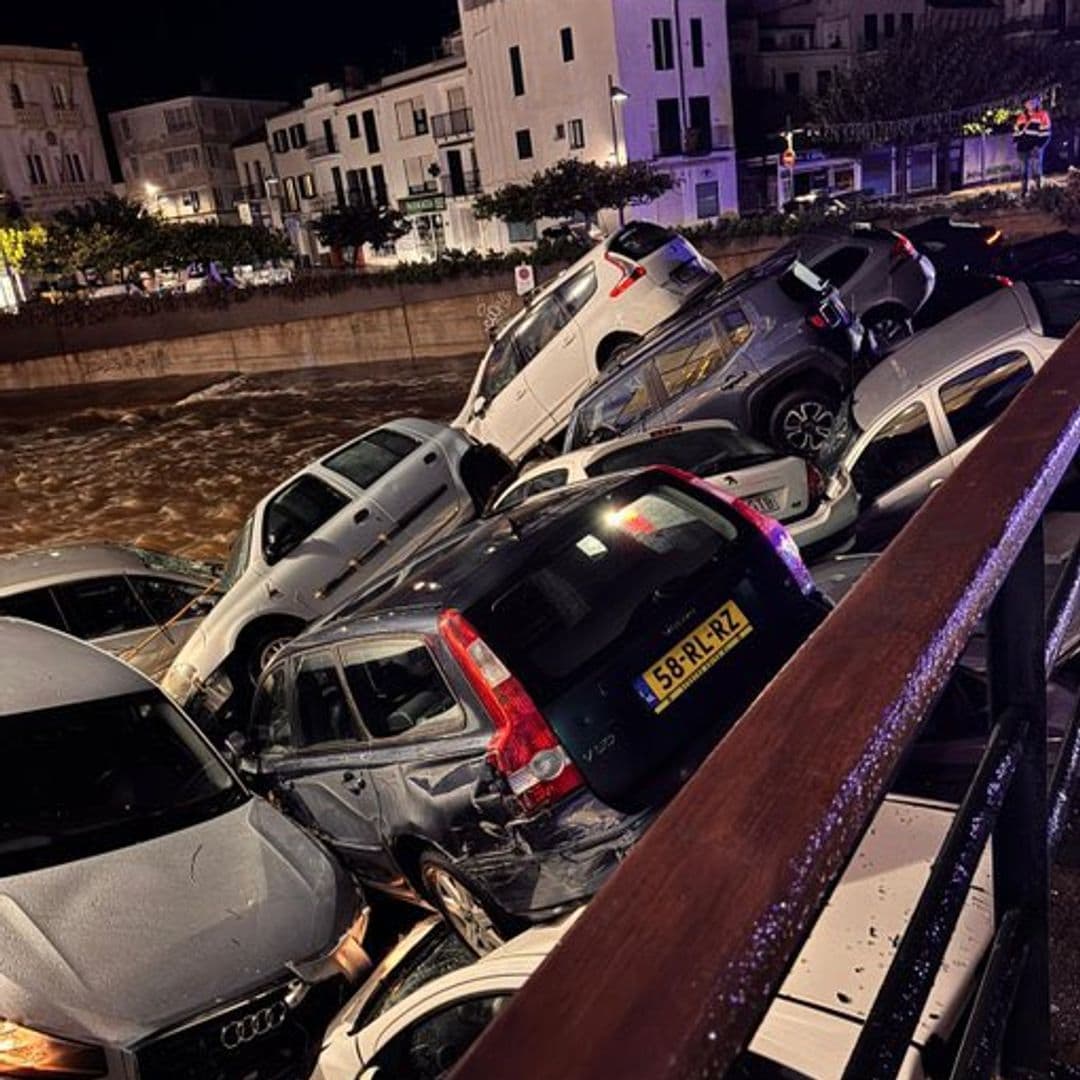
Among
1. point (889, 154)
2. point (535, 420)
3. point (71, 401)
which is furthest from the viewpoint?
point (889, 154)

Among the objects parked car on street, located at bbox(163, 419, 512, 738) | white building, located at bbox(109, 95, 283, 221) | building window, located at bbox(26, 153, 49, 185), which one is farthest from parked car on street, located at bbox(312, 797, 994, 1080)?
building window, located at bbox(26, 153, 49, 185)

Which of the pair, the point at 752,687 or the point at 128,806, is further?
the point at 128,806

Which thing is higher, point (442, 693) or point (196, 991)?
point (442, 693)

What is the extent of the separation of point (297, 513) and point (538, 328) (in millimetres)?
4590

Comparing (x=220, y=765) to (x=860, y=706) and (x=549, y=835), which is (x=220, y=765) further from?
(x=860, y=706)

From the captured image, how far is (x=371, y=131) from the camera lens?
160ft

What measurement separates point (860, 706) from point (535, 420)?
441 inches

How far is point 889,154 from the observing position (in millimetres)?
46000

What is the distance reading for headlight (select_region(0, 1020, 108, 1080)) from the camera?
11.9 ft

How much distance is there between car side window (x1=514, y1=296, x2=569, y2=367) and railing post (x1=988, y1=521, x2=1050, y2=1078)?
10861 millimetres

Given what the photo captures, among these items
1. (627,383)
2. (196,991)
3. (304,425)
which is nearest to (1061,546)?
(196,991)

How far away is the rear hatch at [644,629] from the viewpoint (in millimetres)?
4012

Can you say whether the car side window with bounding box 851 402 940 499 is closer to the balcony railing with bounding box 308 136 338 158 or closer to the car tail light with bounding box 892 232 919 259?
the car tail light with bounding box 892 232 919 259

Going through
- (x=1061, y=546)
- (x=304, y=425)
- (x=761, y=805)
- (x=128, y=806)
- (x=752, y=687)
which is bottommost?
(x=304, y=425)
